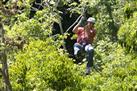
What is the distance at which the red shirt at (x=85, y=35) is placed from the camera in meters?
11.6

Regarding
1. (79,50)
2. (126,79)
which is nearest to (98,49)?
(79,50)

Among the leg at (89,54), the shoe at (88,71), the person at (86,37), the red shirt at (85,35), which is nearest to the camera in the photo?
the shoe at (88,71)

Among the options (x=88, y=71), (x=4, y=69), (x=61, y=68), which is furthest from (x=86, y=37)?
(x=4, y=69)

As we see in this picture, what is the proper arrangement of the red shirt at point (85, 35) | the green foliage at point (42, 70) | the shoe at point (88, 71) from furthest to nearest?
the red shirt at point (85, 35), the shoe at point (88, 71), the green foliage at point (42, 70)

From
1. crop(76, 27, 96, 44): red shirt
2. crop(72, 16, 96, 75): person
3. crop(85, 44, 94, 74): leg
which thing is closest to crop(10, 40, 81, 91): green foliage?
crop(85, 44, 94, 74): leg

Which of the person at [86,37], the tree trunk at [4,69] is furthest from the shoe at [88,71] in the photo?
the tree trunk at [4,69]

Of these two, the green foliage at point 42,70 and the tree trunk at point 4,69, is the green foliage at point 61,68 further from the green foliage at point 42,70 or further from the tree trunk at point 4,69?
the tree trunk at point 4,69

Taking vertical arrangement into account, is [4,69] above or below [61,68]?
above

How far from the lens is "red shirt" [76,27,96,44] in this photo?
38.1ft

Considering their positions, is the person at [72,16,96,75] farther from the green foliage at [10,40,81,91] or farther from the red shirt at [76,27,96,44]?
the green foliage at [10,40,81,91]

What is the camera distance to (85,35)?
11727 mm

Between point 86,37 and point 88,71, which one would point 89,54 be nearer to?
point 86,37

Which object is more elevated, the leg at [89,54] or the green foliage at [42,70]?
the green foliage at [42,70]

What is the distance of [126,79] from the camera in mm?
8953
